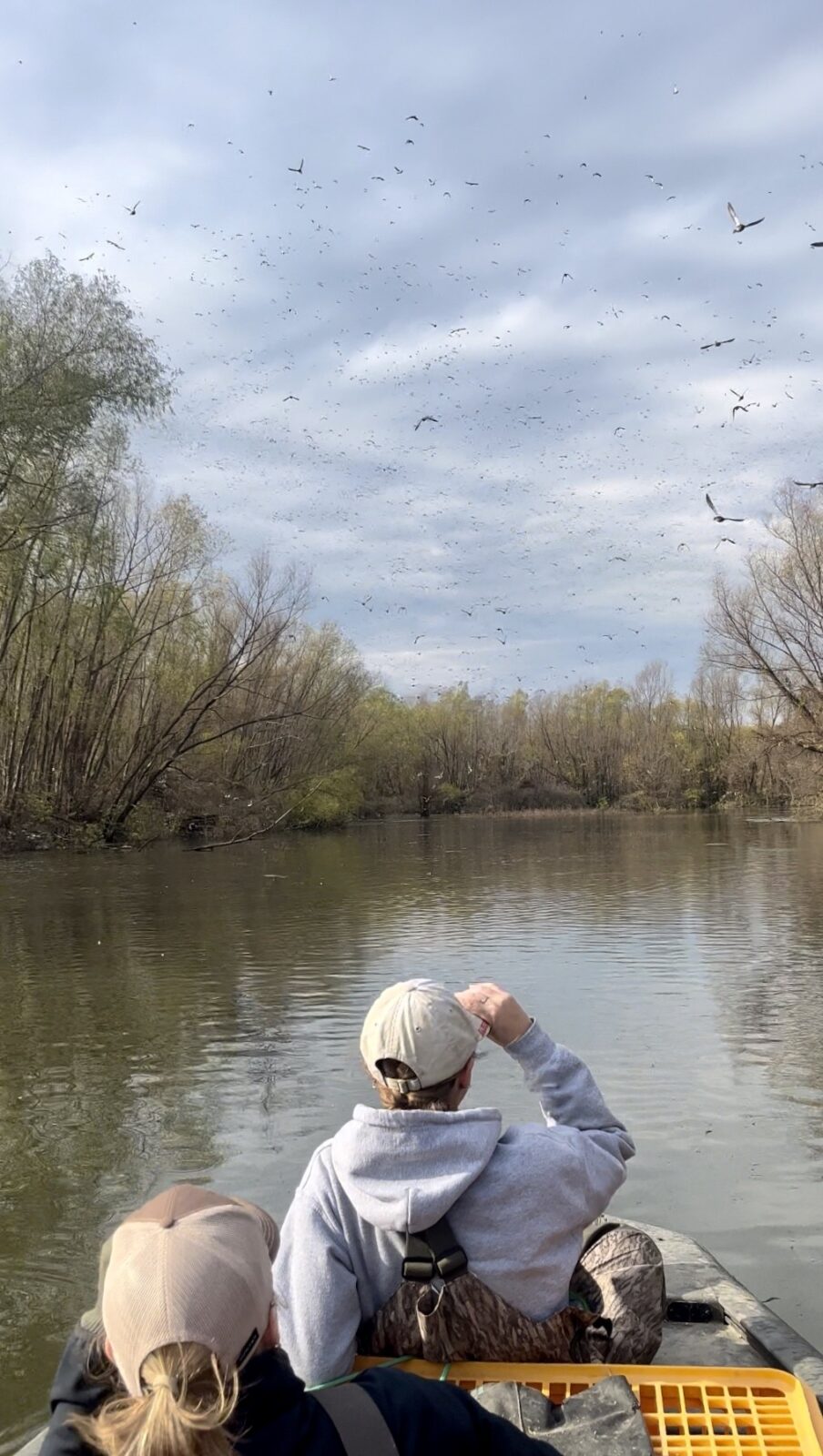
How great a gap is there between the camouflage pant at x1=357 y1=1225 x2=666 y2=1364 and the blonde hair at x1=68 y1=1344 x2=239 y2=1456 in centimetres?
110

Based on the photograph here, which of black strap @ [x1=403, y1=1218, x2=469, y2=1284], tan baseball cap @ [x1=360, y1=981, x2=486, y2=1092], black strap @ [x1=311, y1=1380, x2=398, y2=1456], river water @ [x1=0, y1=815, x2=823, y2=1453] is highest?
tan baseball cap @ [x1=360, y1=981, x2=486, y2=1092]

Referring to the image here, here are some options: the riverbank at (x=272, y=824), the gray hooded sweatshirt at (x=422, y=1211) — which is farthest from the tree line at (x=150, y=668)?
the gray hooded sweatshirt at (x=422, y=1211)

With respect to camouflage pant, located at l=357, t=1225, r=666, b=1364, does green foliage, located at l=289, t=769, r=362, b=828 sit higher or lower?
higher

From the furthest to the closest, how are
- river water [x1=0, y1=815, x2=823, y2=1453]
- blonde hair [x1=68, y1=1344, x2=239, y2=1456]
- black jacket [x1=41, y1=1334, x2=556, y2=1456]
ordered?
1. river water [x1=0, y1=815, x2=823, y2=1453]
2. black jacket [x1=41, y1=1334, x2=556, y2=1456]
3. blonde hair [x1=68, y1=1344, x2=239, y2=1456]

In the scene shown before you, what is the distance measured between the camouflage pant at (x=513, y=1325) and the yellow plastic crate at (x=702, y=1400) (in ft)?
0.17

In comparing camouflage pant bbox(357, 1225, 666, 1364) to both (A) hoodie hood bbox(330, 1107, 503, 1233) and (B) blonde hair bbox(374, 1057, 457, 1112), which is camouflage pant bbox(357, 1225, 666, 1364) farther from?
(B) blonde hair bbox(374, 1057, 457, 1112)

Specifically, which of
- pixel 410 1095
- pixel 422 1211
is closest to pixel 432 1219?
pixel 422 1211

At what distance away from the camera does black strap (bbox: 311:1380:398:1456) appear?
4.92 ft

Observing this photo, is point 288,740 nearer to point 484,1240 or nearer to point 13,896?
point 13,896

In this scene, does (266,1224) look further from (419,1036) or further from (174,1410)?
(419,1036)

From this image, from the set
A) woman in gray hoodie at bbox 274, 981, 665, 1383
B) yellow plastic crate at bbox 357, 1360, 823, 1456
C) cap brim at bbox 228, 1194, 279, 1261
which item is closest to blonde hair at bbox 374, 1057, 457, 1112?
woman in gray hoodie at bbox 274, 981, 665, 1383

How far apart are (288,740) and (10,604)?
2190cm

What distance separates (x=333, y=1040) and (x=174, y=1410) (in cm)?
782

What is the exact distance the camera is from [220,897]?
20.2m
